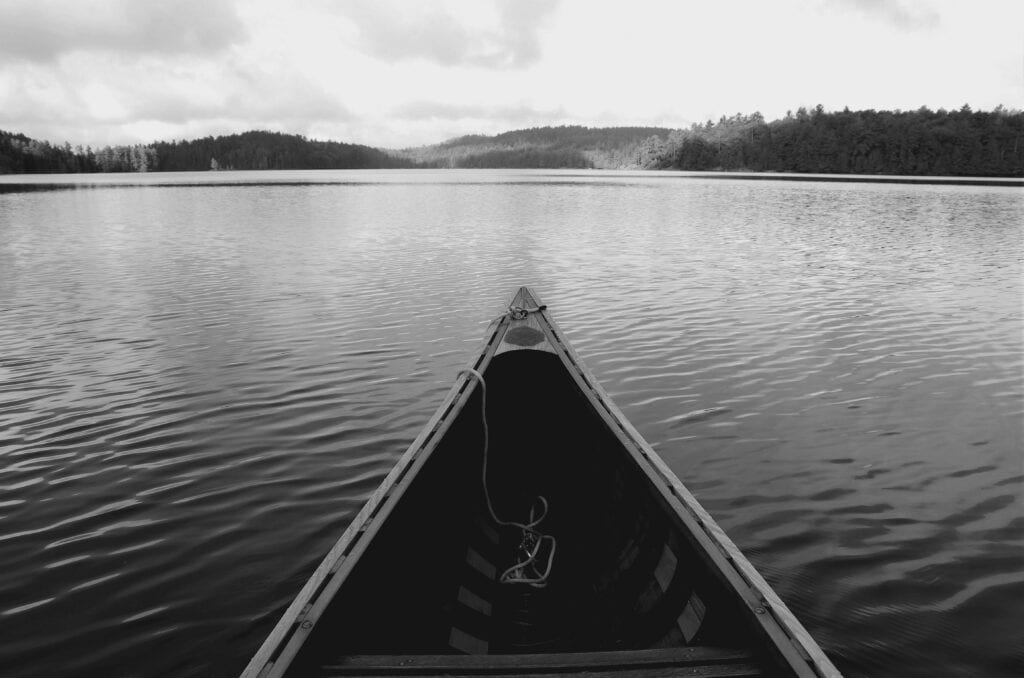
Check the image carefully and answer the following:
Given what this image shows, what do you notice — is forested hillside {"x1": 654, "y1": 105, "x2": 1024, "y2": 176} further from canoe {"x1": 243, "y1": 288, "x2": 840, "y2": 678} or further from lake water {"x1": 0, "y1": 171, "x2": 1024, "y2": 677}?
canoe {"x1": 243, "y1": 288, "x2": 840, "y2": 678}

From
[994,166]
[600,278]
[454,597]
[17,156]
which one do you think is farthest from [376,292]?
[17,156]

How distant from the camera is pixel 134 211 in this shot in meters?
45.2

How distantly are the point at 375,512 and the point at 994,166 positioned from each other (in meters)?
177

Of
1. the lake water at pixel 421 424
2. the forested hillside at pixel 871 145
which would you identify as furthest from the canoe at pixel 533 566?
the forested hillside at pixel 871 145

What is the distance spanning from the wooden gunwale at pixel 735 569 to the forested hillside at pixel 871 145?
171176mm

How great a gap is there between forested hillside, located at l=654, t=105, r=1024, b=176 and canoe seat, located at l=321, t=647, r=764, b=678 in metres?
173

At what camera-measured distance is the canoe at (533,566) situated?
3.12m

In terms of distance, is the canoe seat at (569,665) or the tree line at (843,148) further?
the tree line at (843,148)

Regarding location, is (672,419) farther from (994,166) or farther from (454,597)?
(994,166)

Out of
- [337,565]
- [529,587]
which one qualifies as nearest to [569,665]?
[337,565]

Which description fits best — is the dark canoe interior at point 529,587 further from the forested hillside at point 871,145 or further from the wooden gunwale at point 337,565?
the forested hillside at point 871,145

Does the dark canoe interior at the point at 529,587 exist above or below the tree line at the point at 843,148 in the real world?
below

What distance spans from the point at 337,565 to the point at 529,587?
2288 millimetres

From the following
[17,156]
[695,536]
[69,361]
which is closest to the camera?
[695,536]
